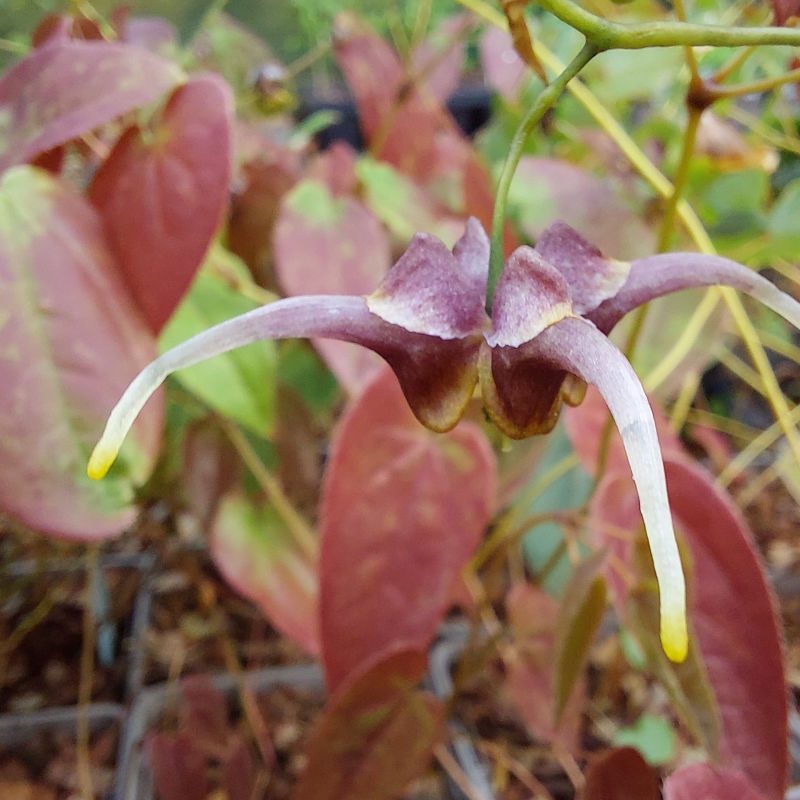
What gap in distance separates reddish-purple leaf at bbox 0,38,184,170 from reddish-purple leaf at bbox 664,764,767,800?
10.2 inches

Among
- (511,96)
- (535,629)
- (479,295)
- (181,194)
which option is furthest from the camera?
(511,96)

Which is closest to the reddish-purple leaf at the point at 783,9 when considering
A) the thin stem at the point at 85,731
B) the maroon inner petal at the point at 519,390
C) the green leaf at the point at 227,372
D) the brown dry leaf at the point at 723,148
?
the maroon inner petal at the point at 519,390

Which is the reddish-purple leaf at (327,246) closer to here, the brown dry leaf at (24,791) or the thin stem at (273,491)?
the thin stem at (273,491)

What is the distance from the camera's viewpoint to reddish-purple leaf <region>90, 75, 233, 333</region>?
251mm

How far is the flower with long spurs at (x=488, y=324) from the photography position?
4.6 inches

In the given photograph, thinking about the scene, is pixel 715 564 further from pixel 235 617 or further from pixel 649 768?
Answer: pixel 235 617

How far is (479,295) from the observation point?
14 centimetres

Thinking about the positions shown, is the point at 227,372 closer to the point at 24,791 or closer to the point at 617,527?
the point at 617,527

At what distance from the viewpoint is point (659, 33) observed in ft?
0.40

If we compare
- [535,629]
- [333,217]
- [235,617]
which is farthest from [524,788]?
[333,217]

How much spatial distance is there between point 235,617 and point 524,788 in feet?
0.84

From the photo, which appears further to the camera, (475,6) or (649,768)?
(475,6)

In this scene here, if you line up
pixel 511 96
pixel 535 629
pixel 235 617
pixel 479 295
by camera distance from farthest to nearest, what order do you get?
pixel 511 96 → pixel 235 617 → pixel 535 629 → pixel 479 295

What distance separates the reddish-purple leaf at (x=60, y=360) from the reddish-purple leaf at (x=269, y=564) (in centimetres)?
13
